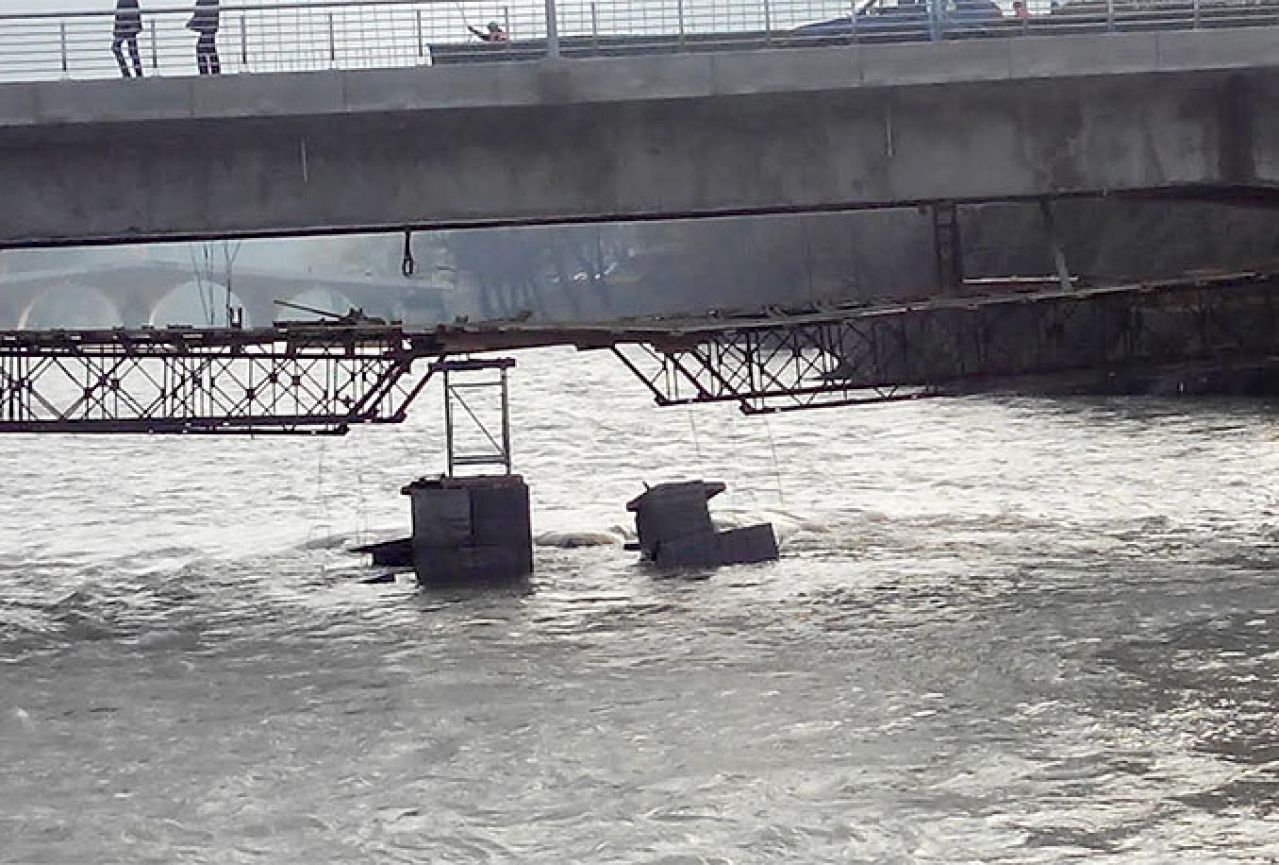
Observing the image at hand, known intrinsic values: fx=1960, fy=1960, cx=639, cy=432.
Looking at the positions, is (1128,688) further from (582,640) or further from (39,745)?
(39,745)

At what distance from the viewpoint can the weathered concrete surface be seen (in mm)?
27438

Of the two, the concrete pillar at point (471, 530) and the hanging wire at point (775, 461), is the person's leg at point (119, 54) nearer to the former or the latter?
the concrete pillar at point (471, 530)

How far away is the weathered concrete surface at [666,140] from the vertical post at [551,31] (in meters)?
0.89

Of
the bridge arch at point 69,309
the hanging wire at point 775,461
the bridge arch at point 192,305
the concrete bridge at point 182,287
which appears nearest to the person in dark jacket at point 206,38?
the hanging wire at point 775,461

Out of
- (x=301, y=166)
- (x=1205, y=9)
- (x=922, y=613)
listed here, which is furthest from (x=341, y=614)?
(x=1205, y=9)

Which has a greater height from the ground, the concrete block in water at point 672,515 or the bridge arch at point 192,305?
the bridge arch at point 192,305

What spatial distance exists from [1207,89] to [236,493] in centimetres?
2877

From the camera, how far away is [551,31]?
2864cm

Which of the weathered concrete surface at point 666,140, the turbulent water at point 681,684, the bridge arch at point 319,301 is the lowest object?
the turbulent water at point 681,684

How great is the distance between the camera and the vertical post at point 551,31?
2839 cm

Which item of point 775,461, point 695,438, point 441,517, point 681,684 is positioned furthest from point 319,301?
point 681,684

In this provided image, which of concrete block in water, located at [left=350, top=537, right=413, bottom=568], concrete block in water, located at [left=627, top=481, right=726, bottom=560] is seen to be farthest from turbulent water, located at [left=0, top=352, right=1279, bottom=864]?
concrete block in water, located at [left=627, top=481, right=726, bottom=560]

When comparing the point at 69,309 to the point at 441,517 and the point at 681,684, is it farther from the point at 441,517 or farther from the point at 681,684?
the point at 681,684

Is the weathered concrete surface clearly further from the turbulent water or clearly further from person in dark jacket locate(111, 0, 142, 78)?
Result: the turbulent water
